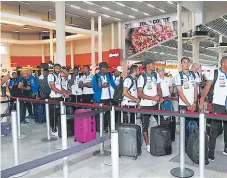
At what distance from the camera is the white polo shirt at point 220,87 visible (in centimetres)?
349

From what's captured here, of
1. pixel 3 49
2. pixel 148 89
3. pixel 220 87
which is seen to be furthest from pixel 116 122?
pixel 3 49

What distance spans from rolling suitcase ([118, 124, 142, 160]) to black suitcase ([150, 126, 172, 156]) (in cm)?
23

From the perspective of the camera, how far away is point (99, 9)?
1545 cm

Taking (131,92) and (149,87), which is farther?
(131,92)

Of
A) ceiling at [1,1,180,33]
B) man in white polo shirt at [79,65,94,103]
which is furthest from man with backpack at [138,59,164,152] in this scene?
ceiling at [1,1,180,33]

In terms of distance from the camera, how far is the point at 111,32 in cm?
2006

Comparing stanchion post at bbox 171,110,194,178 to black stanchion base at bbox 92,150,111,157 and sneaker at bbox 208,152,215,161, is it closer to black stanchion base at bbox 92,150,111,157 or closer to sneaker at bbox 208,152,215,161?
sneaker at bbox 208,152,215,161

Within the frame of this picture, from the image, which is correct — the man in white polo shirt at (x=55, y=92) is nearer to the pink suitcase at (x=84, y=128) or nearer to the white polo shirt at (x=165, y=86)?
the pink suitcase at (x=84, y=128)

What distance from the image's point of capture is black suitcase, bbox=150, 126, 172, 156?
3855mm

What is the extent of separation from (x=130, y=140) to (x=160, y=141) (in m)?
0.46

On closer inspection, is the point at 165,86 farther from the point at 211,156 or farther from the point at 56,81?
the point at 211,156

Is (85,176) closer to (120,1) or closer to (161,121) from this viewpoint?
(161,121)

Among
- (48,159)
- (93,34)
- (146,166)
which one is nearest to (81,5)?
(93,34)

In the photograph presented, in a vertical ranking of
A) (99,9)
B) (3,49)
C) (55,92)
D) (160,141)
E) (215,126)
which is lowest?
(160,141)
